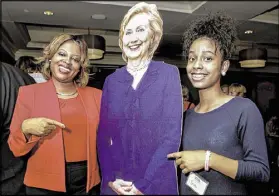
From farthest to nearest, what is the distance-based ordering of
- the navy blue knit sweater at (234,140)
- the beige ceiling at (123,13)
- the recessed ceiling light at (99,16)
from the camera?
the recessed ceiling light at (99,16)
the beige ceiling at (123,13)
the navy blue knit sweater at (234,140)

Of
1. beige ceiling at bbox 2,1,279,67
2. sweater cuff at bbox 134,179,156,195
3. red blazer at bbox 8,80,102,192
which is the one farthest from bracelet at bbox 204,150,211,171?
beige ceiling at bbox 2,1,279,67

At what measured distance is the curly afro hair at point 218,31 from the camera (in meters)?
1.26

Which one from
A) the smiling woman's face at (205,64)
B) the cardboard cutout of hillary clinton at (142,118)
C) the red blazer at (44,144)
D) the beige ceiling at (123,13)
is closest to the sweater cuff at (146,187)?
the cardboard cutout of hillary clinton at (142,118)

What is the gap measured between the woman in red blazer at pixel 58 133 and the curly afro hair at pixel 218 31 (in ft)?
1.80

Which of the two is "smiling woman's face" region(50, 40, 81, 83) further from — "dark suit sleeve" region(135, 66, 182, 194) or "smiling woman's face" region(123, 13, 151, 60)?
"dark suit sleeve" region(135, 66, 182, 194)

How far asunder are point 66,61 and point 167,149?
24.6 inches

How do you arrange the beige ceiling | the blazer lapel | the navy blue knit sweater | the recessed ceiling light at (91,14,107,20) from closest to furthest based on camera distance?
the navy blue knit sweater, the blazer lapel, the beige ceiling, the recessed ceiling light at (91,14,107,20)

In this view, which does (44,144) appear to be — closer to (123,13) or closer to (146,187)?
(146,187)

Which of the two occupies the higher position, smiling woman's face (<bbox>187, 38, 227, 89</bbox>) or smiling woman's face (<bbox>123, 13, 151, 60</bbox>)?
smiling woman's face (<bbox>123, 13, 151, 60</bbox>)

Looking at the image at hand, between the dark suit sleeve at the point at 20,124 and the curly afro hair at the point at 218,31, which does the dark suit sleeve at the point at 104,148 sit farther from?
the curly afro hair at the point at 218,31

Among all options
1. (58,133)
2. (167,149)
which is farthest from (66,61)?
(167,149)

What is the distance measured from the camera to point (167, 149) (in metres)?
1.24

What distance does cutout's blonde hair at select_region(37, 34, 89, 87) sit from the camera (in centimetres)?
137

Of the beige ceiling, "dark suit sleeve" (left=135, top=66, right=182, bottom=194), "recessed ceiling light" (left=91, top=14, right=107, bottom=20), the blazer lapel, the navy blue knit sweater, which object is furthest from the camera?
"recessed ceiling light" (left=91, top=14, right=107, bottom=20)
